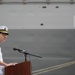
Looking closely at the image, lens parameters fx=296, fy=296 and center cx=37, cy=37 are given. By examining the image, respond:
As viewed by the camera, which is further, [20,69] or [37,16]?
[37,16]

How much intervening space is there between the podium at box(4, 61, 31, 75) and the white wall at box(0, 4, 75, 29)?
493cm

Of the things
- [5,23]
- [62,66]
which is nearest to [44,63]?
[62,66]

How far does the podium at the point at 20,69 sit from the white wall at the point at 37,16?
4935mm

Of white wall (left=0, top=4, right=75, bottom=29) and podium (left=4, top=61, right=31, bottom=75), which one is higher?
white wall (left=0, top=4, right=75, bottom=29)

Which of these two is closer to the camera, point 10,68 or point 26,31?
point 10,68

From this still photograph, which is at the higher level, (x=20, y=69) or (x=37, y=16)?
(x=37, y=16)

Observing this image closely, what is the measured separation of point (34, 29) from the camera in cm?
823

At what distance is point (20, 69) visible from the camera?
11.0 ft

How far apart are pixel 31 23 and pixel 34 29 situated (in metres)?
0.21

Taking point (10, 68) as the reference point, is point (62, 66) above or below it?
below

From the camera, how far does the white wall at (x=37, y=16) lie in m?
8.27

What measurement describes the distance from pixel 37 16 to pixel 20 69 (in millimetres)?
5057

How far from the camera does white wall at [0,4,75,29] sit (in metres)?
8.27

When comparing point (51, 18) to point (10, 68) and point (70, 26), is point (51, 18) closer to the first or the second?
point (70, 26)
